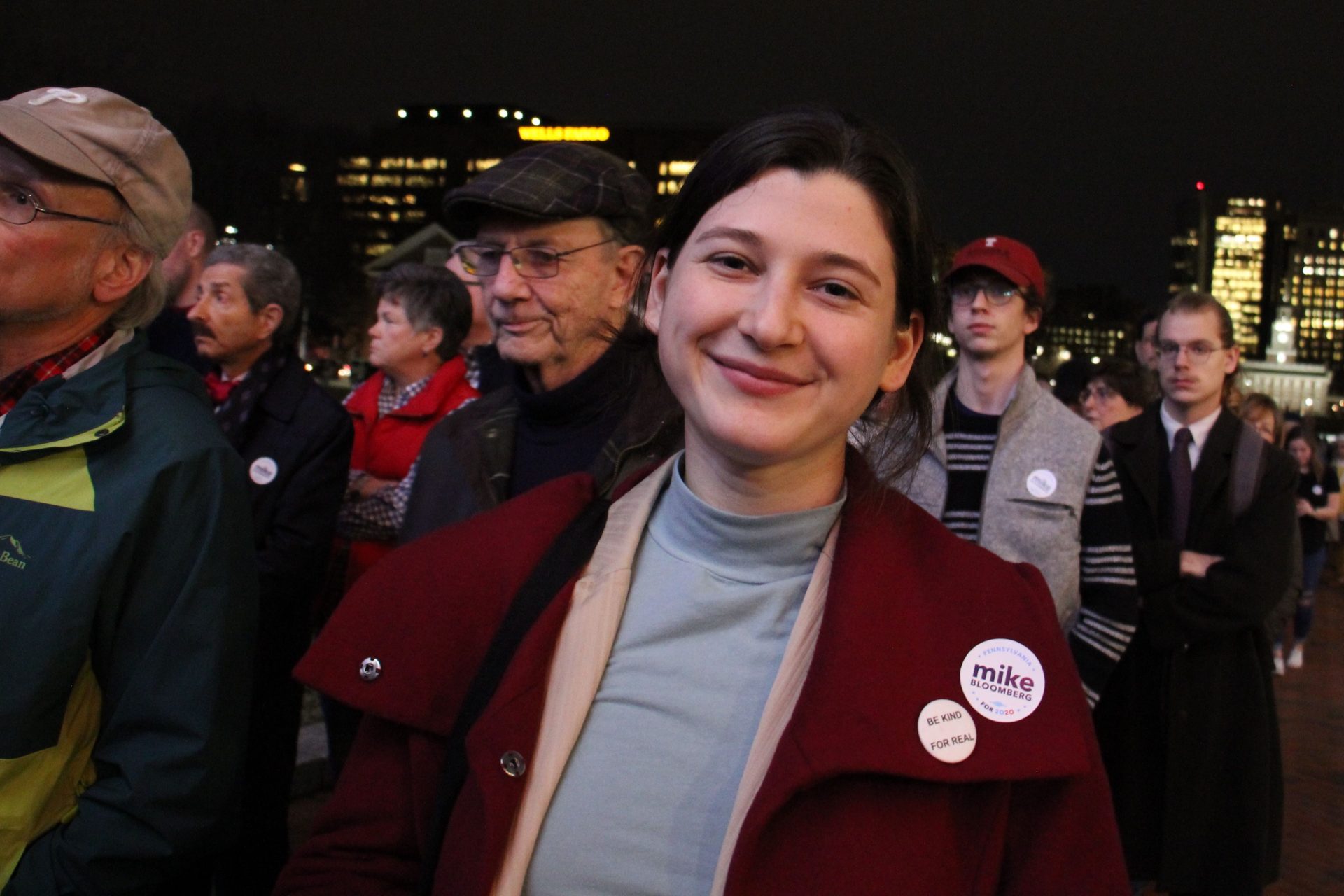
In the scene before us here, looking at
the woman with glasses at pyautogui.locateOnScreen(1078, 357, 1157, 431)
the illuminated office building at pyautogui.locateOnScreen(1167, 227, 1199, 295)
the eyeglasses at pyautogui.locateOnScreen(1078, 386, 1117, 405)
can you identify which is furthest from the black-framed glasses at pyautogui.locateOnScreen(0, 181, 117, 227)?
the illuminated office building at pyautogui.locateOnScreen(1167, 227, 1199, 295)

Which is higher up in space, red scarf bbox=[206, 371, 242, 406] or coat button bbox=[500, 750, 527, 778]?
red scarf bbox=[206, 371, 242, 406]

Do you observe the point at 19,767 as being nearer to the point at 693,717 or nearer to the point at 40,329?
the point at 40,329

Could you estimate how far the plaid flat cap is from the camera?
9.75 feet

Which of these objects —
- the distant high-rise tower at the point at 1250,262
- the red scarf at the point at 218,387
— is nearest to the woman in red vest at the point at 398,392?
the red scarf at the point at 218,387

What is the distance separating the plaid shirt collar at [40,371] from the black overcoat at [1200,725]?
348 cm

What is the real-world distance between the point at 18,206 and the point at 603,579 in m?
1.51

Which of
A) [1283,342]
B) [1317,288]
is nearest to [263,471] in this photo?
[1283,342]

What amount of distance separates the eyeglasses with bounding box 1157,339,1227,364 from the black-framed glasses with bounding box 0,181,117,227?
4.06 m

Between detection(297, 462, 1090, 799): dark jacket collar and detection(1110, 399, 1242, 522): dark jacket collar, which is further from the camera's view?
detection(1110, 399, 1242, 522): dark jacket collar

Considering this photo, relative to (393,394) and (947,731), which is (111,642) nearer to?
(947,731)

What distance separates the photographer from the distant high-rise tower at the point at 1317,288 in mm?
148000

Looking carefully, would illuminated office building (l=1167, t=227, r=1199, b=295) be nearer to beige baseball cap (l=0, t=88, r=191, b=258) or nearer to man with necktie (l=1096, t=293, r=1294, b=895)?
man with necktie (l=1096, t=293, r=1294, b=895)

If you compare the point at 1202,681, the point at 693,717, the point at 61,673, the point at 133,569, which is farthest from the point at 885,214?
the point at 1202,681

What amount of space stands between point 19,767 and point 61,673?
19cm
